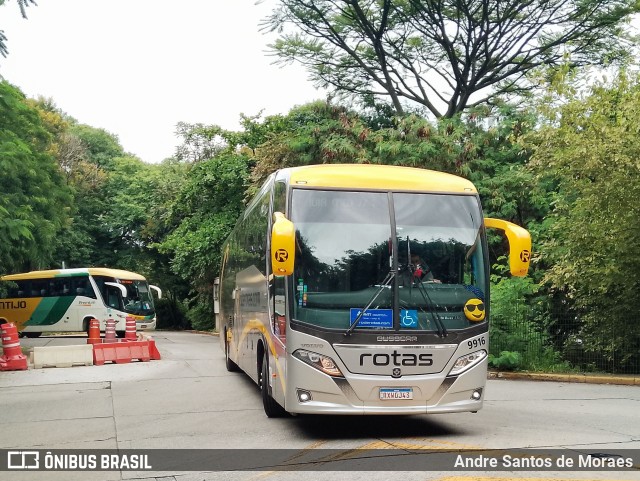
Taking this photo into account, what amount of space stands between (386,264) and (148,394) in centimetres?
652

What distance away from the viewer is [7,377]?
54.8 feet

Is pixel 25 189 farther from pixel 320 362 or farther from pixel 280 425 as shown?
pixel 320 362

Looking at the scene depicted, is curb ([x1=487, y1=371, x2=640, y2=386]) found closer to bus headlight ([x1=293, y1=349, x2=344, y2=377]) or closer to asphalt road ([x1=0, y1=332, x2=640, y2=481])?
asphalt road ([x1=0, y1=332, x2=640, y2=481])

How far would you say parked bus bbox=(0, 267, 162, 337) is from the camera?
33.6 metres

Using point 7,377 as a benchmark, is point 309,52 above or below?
above

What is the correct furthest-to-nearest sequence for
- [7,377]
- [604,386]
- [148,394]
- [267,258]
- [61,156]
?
[61,156] < [7,377] < [604,386] < [148,394] < [267,258]

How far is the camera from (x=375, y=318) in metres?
8.67

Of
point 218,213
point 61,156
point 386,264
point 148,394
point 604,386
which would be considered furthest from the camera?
point 61,156

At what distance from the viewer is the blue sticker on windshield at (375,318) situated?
28.3ft

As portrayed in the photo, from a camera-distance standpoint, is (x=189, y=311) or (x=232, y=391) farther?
(x=189, y=311)

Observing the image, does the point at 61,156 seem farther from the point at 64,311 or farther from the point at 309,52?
the point at 309,52

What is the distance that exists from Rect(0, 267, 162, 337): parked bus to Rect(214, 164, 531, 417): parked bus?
2586 centimetres

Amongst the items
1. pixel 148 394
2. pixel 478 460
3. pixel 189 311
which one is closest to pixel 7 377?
pixel 148 394

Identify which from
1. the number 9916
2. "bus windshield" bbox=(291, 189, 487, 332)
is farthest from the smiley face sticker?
the number 9916
